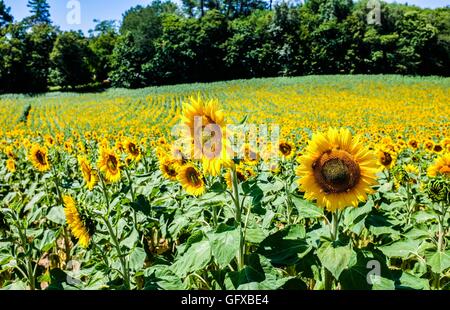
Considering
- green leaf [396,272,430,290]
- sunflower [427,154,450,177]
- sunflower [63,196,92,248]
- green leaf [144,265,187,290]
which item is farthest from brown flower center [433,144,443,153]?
sunflower [63,196,92,248]

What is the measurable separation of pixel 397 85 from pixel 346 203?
1386 inches

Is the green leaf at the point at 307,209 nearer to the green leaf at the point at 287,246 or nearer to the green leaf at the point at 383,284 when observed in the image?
the green leaf at the point at 287,246

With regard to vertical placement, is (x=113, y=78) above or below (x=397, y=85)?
above

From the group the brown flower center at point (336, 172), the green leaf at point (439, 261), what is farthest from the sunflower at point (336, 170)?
the green leaf at point (439, 261)

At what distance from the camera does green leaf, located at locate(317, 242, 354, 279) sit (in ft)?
4.67

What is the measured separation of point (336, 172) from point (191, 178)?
120 cm

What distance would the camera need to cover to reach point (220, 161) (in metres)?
1.64

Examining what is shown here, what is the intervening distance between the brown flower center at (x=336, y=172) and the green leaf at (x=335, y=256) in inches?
10.0

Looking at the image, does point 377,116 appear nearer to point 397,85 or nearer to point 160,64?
point 397,85

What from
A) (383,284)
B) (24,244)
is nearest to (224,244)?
(383,284)

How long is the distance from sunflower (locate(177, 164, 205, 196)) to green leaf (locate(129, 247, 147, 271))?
0.56 metres

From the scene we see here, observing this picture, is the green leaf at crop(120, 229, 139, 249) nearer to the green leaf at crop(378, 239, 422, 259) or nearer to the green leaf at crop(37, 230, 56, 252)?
the green leaf at crop(37, 230, 56, 252)

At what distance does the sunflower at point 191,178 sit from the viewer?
2527 mm
